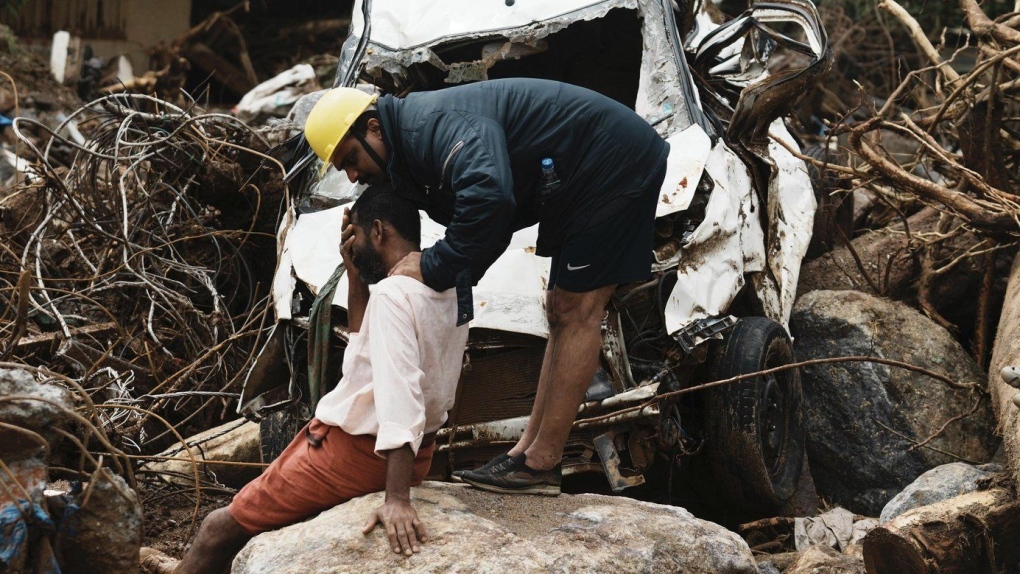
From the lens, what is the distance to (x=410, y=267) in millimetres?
3342

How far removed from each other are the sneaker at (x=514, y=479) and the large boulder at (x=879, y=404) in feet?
7.97

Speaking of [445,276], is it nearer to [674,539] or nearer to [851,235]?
[674,539]

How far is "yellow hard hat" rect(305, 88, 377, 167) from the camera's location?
3.51m

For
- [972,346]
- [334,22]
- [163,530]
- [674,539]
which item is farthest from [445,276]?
[334,22]

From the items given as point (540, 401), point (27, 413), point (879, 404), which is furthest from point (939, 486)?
point (27, 413)

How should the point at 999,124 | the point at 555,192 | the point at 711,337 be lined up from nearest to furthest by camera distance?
1. the point at 555,192
2. the point at 711,337
3. the point at 999,124

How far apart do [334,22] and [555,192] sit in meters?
10.1

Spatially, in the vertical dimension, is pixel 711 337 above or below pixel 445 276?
below

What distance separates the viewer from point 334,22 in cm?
1309

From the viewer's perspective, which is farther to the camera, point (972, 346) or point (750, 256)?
point (972, 346)

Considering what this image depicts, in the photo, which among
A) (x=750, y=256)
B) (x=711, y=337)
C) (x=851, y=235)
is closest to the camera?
(x=711, y=337)

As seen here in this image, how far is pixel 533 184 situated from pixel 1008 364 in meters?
2.63

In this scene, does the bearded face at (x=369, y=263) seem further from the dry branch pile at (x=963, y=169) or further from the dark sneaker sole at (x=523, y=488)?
the dry branch pile at (x=963, y=169)

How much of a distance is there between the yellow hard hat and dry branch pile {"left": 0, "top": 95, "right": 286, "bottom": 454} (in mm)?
2591
